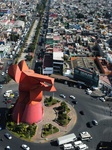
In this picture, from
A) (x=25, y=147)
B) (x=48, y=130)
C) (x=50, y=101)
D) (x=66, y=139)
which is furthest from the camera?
(x=50, y=101)

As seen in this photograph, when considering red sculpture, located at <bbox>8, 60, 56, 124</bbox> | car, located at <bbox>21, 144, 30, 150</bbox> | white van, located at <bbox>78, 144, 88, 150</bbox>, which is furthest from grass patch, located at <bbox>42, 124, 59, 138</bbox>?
white van, located at <bbox>78, 144, 88, 150</bbox>

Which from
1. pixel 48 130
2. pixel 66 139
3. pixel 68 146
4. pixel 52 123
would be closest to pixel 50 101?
pixel 52 123

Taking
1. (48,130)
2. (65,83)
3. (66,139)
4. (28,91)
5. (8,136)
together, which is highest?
(28,91)

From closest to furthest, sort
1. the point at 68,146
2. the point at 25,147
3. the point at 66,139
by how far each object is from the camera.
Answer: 1. the point at 25,147
2. the point at 68,146
3. the point at 66,139

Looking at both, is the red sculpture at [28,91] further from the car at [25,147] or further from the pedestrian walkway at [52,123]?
the car at [25,147]

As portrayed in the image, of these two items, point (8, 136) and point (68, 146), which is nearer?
point (68, 146)

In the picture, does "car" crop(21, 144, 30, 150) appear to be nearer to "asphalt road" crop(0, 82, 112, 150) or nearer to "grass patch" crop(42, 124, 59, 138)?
"asphalt road" crop(0, 82, 112, 150)

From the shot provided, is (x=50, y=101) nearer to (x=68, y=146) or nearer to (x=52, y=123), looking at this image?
(x=52, y=123)

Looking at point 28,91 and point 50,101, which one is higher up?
point 28,91
